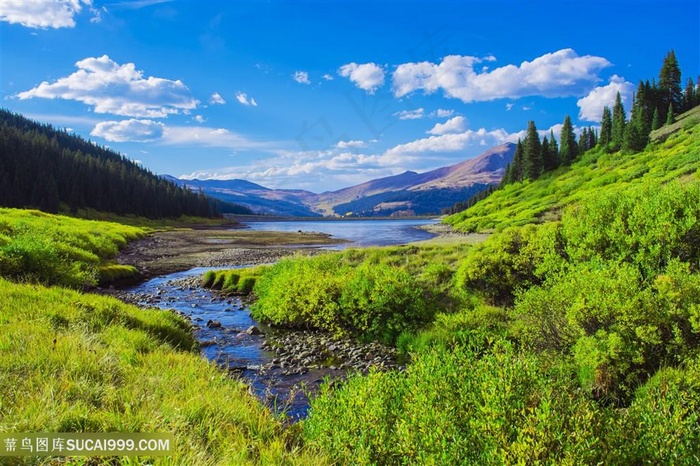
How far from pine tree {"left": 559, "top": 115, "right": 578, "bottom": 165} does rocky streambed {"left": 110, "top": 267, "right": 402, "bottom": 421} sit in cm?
10733

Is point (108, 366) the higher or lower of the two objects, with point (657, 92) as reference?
lower

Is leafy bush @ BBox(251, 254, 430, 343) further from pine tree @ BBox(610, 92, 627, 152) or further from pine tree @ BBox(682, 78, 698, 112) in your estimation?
pine tree @ BBox(682, 78, 698, 112)

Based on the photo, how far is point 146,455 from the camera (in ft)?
15.3

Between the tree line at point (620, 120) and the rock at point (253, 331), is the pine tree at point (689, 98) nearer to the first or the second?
the tree line at point (620, 120)

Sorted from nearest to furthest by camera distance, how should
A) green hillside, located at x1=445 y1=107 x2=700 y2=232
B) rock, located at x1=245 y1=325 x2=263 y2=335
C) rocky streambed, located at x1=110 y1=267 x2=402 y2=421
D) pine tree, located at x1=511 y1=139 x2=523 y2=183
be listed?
rocky streambed, located at x1=110 y1=267 x2=402 y2=421, rock, located at x1=245 y1=325 x2=263 y2=335, green hillside, located at x1=445 y1=107 x2=700 y2=232, pine tree, located at x1=511 y1=139 x2=523 y2=183

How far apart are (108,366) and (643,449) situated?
8604 millimetres

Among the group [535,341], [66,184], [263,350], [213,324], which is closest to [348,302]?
[263,350]

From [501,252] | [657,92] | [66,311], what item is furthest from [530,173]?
[66,311]

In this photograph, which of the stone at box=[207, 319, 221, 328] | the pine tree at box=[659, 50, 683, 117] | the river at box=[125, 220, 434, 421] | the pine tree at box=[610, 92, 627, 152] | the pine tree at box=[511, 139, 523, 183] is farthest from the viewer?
the pine tree at box=[511, 139, 523, 183]

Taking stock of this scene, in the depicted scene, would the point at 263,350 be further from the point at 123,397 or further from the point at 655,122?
the point at 655,122

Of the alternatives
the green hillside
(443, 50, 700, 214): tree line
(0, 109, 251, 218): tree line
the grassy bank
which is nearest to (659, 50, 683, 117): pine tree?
(443, 50, 700, 214): tree line

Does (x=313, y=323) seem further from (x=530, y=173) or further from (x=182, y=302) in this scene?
(x=530, y=173)

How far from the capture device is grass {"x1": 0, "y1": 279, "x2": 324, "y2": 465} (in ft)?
17.0

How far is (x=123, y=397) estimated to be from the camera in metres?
6.20
